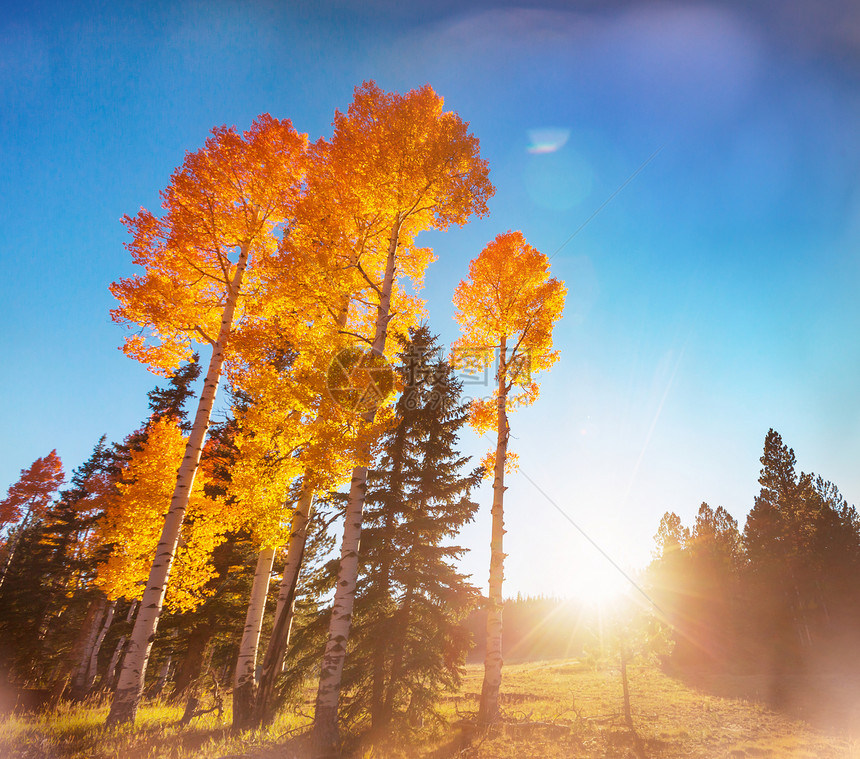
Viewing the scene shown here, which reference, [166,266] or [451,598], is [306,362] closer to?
[166,266]

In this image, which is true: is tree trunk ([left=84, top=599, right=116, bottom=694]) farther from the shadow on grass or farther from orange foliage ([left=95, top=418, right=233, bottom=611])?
the shadow on grass

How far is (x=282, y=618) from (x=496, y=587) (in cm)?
537

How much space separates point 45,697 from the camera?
51.9 feet

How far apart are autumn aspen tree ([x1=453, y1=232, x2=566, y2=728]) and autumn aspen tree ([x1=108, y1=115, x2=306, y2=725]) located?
21.0 ft

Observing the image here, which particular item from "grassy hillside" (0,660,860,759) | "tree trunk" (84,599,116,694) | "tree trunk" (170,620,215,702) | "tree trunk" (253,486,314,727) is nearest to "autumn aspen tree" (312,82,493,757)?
"tree trunk" (253,486,314,727)

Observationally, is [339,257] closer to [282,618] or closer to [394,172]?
[394,172]

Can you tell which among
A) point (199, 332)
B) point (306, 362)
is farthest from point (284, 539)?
point (199, 332)

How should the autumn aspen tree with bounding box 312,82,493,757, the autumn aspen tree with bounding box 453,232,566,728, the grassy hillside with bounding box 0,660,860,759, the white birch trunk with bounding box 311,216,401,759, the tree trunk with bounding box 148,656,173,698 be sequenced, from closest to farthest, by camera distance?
the white birch trunk with bounding box 311,216,401,759 → the grassy hillside with bounding box 0,660,860,759 → the autumn aspen tree with bounding box 312,82,493,757 → the autumn aspen tree with bounding box 453,232,566,728 → the tree trunk with bounding box 148,656,173,698

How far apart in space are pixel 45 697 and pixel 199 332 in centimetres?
1748

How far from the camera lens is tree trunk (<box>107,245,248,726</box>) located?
7691 mm

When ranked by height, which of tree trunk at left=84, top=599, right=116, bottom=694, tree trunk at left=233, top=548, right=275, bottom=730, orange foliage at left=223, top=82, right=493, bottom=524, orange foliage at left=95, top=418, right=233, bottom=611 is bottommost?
tree trunk at left=84, top=599, right=116, bottom=694

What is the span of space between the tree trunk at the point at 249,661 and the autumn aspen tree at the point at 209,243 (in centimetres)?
291

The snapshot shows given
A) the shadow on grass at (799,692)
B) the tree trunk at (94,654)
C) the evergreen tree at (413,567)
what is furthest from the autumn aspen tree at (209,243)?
the shadow on grass at (799,692)

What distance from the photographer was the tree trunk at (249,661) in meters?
8.67
